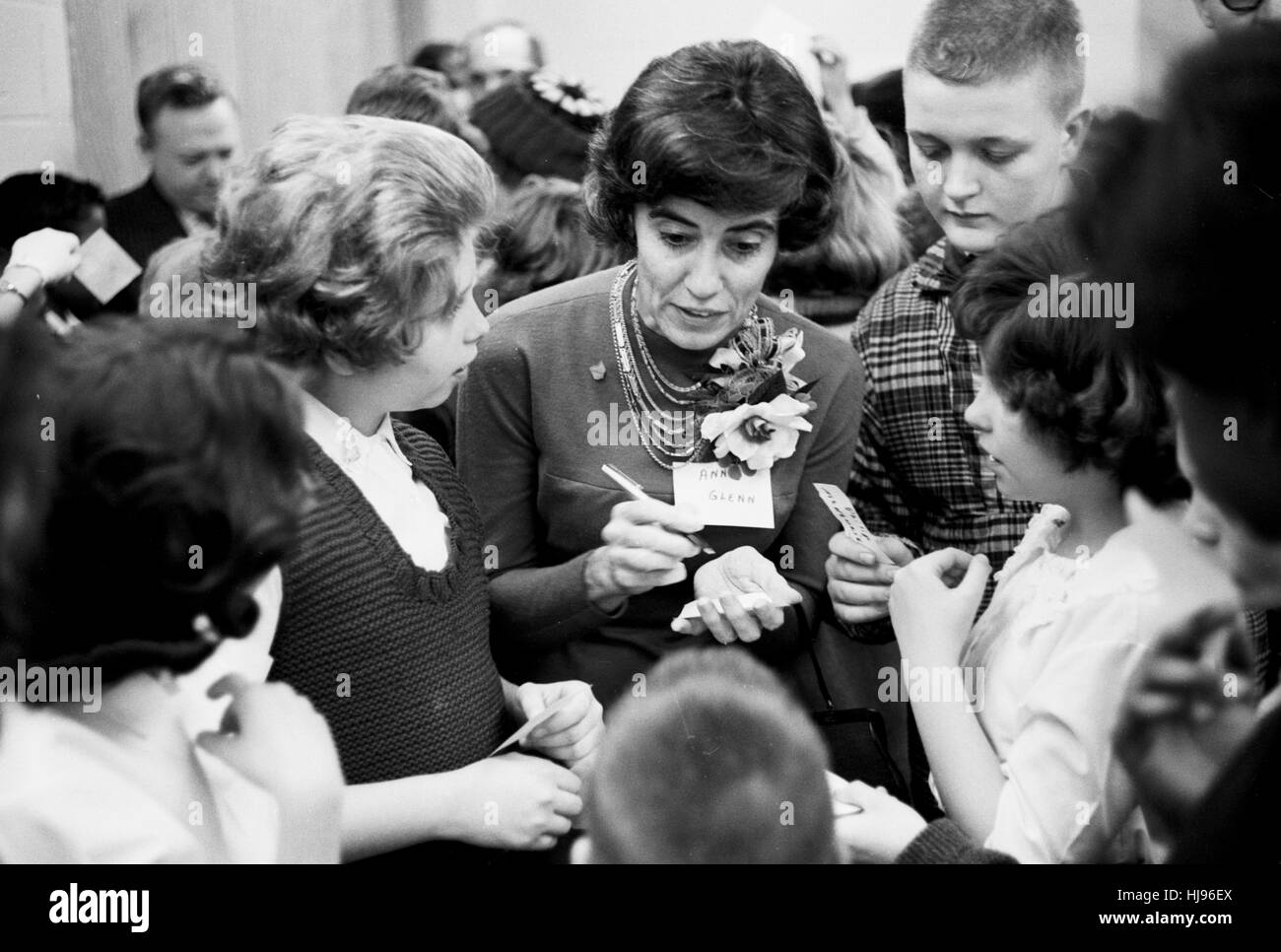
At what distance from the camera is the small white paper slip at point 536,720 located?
1523 millimetres

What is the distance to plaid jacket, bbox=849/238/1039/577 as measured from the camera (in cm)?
187

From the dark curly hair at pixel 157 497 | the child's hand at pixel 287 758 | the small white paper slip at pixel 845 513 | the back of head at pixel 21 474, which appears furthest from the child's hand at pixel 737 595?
the back of head at pixel 21 474

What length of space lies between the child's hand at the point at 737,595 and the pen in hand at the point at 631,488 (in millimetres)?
32

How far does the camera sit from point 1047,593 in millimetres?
1491

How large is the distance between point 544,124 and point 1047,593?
174 centimetres

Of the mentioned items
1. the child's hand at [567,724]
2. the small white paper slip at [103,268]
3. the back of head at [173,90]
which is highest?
the back of head at [173,90]

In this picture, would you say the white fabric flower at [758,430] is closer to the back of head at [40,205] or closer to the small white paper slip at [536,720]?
the small white paper slip at [536,720]

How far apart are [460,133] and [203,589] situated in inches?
71.0

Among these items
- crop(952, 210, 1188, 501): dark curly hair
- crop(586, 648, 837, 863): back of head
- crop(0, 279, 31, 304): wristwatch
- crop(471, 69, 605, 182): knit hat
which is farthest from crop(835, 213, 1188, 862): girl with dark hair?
crop(471, 69, 605, 182): knit hat

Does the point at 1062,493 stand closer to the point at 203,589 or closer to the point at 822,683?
the point at 822,683
